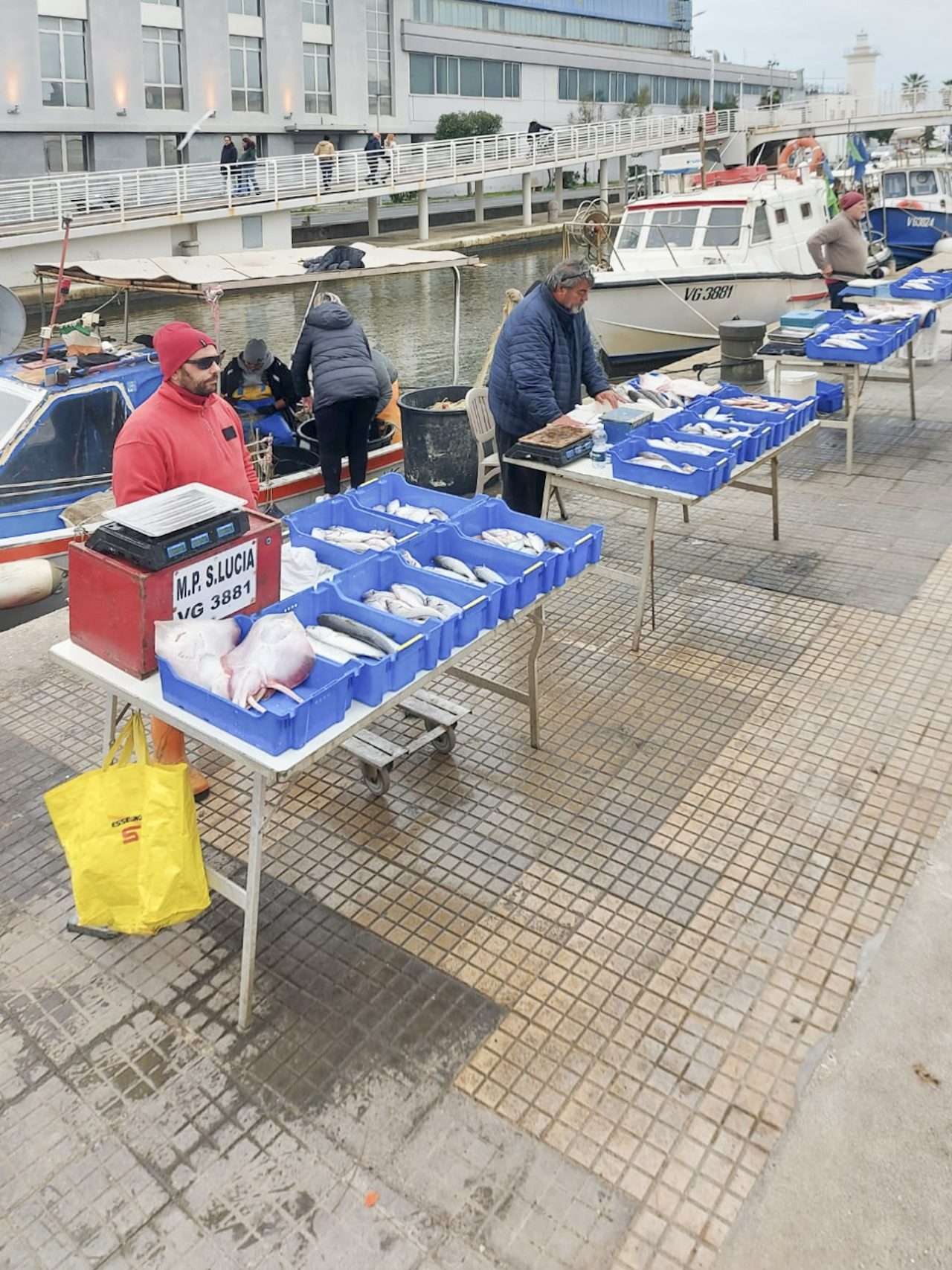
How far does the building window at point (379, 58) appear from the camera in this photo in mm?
46438

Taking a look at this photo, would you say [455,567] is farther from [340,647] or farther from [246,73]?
[246,73]

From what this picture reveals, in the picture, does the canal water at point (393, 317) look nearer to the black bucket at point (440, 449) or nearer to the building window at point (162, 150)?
the black bucket at point (440, 449)

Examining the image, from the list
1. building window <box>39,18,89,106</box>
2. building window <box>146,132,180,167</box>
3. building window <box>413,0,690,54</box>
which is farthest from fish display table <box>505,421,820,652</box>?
building window <box>413,0,690,54</box>

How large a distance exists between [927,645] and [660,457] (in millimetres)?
1854

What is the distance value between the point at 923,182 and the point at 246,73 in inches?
1076

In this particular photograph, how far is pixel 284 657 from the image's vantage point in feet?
11.5

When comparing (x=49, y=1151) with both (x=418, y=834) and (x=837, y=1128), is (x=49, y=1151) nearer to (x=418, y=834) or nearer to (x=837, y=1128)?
(x=418, y=834)

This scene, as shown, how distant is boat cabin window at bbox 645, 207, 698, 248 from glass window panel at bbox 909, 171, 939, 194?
32.3ft

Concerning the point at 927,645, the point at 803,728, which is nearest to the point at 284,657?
the point at 803,728

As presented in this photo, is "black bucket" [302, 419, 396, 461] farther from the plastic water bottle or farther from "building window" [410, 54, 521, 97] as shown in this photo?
"building window" [410, 54, 521, 97]

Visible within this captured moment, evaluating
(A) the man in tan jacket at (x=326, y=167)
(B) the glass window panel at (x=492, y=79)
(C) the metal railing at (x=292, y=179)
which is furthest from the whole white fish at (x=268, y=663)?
(B) the glass window panel at (x=492, y=79)

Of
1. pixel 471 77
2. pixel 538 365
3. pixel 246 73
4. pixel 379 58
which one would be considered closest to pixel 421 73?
pixel 379 58

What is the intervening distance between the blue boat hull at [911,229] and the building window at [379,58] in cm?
3038

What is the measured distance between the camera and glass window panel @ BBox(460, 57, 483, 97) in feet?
170
